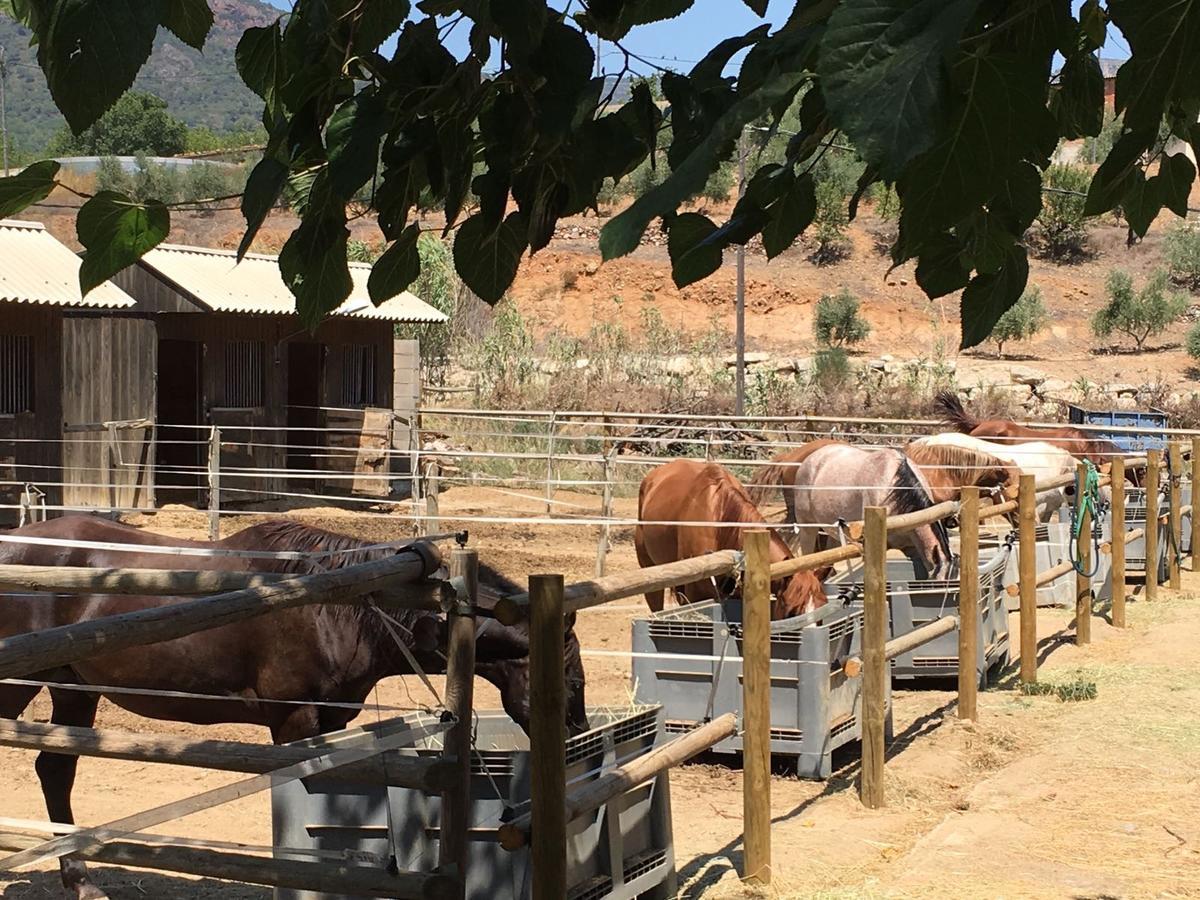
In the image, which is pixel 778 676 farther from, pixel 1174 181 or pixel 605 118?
pixel 605 118

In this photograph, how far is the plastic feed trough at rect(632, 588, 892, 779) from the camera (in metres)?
6.07

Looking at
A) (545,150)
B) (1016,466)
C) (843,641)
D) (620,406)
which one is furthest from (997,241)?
(620,406)

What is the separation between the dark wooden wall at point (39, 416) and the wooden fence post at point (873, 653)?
10.2 metres

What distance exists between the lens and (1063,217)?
33.3 metres

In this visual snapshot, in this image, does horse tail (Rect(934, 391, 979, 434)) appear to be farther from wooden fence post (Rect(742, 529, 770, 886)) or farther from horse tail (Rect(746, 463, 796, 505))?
wooden fence post (Rect(742, 529, 770, 886))

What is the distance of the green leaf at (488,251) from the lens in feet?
4.88

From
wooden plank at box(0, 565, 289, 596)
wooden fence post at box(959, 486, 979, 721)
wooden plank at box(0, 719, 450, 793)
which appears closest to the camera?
wooden plank at box(0, 565, 289, 596)

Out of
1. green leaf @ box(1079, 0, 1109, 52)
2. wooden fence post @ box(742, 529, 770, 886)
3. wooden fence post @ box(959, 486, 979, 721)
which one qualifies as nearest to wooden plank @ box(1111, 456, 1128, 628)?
wooden fence post @ box(959, 486, 979, 721)

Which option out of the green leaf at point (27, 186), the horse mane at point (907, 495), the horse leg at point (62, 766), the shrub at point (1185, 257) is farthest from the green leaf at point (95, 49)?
the shrub at point (1185, 257)

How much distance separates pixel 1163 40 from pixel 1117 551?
9.59m

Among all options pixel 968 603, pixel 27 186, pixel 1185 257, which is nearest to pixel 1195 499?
pixel 968 603

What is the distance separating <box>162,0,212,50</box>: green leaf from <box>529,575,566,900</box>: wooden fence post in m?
1.94

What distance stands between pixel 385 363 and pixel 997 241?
17.3 m

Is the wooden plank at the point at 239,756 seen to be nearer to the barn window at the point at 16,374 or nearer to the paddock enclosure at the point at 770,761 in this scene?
the paddock enclosure at the point at 770,761
